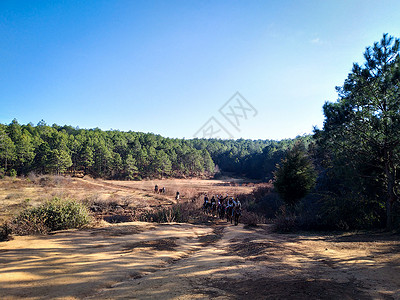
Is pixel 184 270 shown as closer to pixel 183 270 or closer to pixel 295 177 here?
pixel 183 270

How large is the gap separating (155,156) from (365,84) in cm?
7124

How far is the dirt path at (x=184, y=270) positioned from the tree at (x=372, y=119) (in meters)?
4.68

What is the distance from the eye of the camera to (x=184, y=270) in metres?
4.72

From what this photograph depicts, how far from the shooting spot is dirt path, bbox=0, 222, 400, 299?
3590mm

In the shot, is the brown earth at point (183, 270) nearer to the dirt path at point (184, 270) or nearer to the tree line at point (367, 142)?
the dirt path at point (184, 270)

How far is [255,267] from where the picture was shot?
498 cm

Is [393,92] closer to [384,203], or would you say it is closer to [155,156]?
[384,203]

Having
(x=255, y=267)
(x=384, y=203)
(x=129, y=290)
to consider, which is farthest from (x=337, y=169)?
(x=129, y=290)

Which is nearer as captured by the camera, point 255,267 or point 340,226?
point 255,267

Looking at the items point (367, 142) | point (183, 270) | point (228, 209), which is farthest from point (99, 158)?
point (183, 270)

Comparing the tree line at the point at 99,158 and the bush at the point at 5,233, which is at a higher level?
the tree line at the point at 99,158

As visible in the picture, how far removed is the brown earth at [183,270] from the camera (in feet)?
11.8

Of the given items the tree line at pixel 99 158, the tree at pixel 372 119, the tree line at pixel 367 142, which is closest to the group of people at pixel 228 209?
the tree line at pixel 367 142

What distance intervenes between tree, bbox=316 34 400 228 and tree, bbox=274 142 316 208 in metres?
6.68
